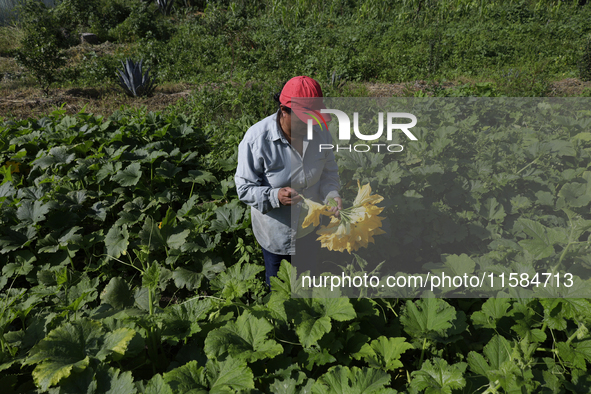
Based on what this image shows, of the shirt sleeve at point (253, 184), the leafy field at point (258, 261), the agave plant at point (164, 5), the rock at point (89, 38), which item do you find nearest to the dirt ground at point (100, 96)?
the leafy field at point (258, 261)

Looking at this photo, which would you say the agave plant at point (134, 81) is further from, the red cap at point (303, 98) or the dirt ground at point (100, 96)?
the red cap at point (303, 98)

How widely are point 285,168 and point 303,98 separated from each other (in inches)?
19.8

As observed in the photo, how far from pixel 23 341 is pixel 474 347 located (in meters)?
2.20

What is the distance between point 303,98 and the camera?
1.98 meters

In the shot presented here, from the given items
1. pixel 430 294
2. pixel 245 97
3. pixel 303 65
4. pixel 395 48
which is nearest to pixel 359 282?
pixel 430 294

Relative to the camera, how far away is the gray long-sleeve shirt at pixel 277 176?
2201 mm

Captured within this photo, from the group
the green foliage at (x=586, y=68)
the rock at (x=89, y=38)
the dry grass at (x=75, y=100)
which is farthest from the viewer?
the rock at (x=89, y=38)

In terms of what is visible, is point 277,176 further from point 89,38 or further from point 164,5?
point 164,5

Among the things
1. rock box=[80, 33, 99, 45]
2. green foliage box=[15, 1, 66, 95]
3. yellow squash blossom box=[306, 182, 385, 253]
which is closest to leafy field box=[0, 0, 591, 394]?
yellow squash blossom box=[306, 182, 385, 253]

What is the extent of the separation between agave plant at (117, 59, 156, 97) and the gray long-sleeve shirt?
7.16 m

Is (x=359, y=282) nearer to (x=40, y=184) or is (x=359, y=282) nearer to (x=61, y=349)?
(x=61, y=349)

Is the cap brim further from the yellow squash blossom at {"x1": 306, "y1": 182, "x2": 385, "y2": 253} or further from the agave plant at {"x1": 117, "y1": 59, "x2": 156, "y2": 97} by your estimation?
the agave plant at {"x1": 117, "y1": 59, "x2": 156, "y2": 97}

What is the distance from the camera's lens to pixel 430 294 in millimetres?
1692

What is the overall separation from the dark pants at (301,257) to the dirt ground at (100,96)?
5812 mm
